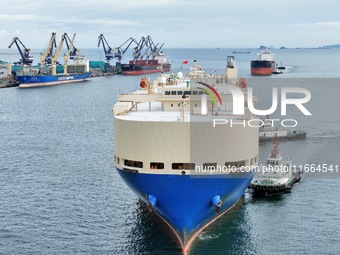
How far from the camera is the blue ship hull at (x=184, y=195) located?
90.6 ft

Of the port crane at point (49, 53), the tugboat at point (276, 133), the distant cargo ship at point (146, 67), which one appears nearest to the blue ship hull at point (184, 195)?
the tugboat at point (276, 133)

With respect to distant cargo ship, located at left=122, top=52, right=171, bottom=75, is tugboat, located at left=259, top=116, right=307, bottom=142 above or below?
below

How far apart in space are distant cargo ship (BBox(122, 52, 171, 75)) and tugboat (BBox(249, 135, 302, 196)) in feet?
414

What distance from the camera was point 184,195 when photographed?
27766 millimetres

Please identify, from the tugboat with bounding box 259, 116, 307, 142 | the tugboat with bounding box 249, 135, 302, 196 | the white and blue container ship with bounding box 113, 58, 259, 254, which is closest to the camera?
the white and blue container ship with bounding box 113, 58, 259, 254

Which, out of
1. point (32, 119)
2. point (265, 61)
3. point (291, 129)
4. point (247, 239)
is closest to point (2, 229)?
point (247, 239)

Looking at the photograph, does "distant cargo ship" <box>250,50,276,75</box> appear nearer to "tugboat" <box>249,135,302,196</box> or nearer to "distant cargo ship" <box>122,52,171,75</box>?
"distant cargo ship" <box>122,52,171,75</box>

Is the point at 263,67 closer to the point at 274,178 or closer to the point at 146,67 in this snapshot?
the point at 146,67

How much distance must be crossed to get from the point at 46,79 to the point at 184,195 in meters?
110

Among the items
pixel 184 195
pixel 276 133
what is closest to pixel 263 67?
pixel 276 133

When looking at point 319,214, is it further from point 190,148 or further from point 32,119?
point 32,119

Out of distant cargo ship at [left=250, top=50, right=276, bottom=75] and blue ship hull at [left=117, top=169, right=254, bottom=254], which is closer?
blue ship hull at [left=117, top=169, right=254, bottom=254]

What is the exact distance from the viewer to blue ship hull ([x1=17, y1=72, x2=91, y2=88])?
416 feet

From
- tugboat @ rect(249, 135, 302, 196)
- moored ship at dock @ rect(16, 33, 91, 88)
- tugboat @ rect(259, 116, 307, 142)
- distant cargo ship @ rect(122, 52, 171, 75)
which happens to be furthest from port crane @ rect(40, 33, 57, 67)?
tugboat @ rect(249, 135, 302, 196)
